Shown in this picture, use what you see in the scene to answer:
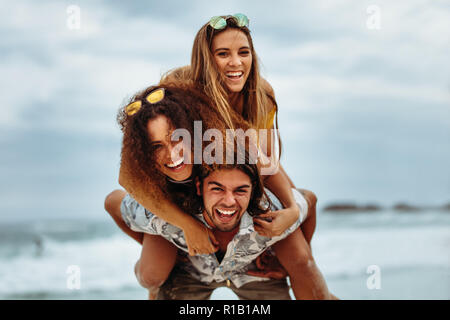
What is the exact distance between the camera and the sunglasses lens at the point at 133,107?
2.87 meters

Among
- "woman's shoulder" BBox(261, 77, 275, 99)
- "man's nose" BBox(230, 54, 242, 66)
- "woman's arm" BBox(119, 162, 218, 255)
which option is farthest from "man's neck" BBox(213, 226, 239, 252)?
"man's nose" BBox(230, 54, 242, 66)

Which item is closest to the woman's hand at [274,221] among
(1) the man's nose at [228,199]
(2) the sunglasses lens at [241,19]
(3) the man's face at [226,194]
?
(3) the man's face at [226,194]

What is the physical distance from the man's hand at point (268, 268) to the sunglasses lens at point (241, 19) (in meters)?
1.73

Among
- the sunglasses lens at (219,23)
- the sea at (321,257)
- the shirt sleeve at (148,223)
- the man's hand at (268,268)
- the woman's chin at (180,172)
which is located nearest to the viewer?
the woman's chin at (180,172)

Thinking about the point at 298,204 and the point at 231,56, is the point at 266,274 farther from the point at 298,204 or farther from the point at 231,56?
the point at 231,56

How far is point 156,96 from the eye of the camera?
9.45ft

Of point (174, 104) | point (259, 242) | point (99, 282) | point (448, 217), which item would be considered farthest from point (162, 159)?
point (448, 217)

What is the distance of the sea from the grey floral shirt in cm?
90

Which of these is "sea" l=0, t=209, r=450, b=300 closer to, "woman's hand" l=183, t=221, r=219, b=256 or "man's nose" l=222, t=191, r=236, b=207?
"woman's hand" l=183, t=221, r=219, b=256

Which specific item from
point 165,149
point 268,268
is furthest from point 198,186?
point 268,268

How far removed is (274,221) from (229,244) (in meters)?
0.37

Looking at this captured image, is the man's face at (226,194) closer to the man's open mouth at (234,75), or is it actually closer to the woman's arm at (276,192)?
the woman's arm at (276,192)
